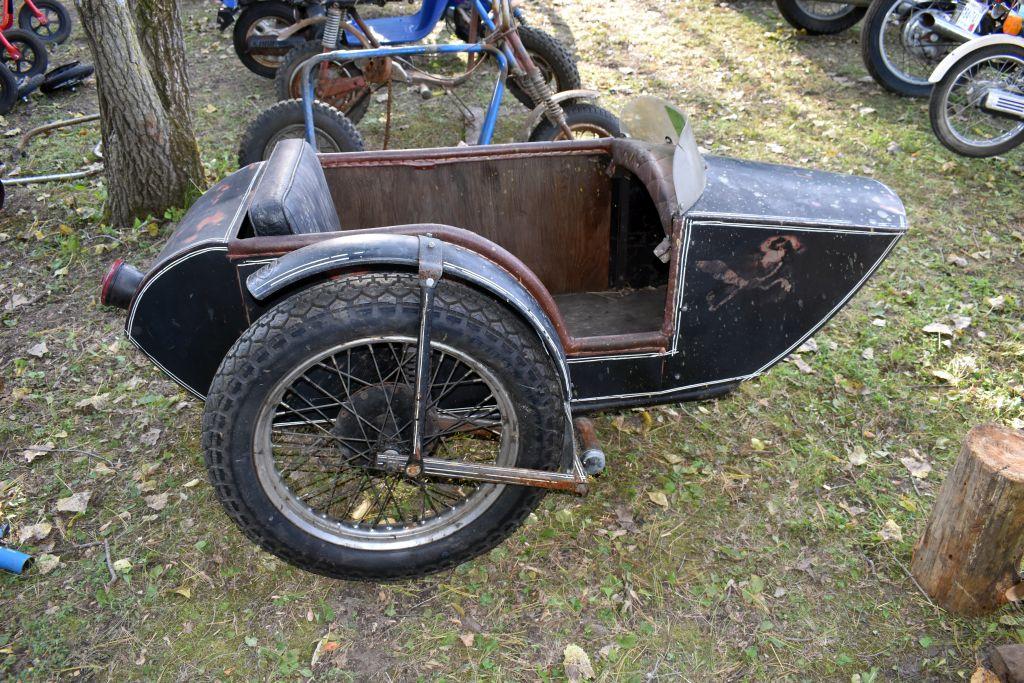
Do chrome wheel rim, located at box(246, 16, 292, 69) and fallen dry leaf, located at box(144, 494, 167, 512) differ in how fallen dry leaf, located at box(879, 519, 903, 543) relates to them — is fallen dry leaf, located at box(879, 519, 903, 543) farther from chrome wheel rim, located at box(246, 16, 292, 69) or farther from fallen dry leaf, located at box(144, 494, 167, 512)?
chrome wheel rim, located at box(246, 16, 292, 69)

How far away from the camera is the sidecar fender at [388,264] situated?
2367 millimetres

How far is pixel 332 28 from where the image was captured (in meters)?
5.79

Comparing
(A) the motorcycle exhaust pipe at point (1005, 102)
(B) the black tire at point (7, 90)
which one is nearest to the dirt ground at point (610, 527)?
(A) the motorcycle exhaust pipe at point (1005, 102)

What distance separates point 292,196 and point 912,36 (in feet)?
20.1

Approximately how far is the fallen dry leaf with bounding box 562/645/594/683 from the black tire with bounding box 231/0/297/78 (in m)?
6.44

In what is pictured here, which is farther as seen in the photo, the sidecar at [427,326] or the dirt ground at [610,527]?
the dirt ground at [610,527]

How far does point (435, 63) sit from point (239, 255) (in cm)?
575

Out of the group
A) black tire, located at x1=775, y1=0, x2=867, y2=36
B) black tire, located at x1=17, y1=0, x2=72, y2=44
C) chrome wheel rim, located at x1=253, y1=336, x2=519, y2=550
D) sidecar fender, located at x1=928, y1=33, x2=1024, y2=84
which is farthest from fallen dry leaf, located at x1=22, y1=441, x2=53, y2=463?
black tire, located at x1=775, y1=0, x2=867, y2=36

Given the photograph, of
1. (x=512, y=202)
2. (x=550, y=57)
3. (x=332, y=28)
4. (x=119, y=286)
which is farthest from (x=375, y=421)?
(x=550, y=57)

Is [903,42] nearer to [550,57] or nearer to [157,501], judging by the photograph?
[550,57]

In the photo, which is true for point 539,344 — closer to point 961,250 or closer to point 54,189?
point 961,250

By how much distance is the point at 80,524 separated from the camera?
124 inches

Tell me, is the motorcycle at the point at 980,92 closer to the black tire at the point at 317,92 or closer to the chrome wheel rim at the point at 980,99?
the chrome wheel rim at the point at 980,99

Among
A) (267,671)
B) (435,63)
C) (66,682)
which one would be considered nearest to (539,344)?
(267,671)
